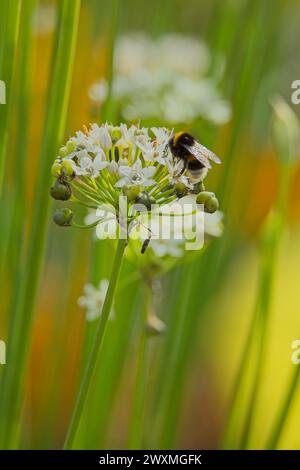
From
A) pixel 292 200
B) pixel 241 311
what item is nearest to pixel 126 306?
pixel 241 311

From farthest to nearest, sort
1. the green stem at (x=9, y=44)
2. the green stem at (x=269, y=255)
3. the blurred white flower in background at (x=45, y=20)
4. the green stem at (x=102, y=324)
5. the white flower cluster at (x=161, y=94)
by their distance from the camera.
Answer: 1. the blurred white flower in background at (x=45, y=20)
2. the white flower cluster at (x=161, y=94)
3. the green stem at (x=269, y=255)
4. the green stem at (x=9, y=44)
5. the green stem at (x=102, y=324)

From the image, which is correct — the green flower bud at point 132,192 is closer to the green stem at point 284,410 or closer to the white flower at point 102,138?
the white flower at point 102,138

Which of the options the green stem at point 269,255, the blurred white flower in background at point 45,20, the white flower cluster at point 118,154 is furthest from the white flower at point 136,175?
the blurred white flower in background at point 45,20

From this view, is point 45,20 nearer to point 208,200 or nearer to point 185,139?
point 185,139

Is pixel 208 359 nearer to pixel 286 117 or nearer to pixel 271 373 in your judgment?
pixel 271 373

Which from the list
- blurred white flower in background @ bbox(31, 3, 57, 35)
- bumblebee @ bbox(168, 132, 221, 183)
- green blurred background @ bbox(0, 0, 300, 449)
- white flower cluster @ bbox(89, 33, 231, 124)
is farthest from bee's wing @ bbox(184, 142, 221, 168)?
blurred white flower in background @ bbox(31, 3, 57, 35)

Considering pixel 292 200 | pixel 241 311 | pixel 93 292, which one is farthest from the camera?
pixel 292 200

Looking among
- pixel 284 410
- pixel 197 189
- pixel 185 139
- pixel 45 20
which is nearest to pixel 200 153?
pixel 185 139
